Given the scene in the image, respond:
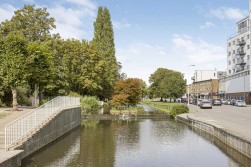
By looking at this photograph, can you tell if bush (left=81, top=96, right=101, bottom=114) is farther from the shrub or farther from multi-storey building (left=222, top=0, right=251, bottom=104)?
multi-storey building (left=222, top=0, right=251, bottom=104)

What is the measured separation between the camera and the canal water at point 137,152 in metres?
17.4

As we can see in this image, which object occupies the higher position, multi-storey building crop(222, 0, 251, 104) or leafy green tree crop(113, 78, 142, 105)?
multi-storey building crop(222, 0, 251, 104)

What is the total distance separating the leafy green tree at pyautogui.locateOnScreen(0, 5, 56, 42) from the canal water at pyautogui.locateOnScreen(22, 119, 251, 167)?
91.2 ft

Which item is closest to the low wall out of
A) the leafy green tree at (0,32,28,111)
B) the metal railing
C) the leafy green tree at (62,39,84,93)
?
the metal railing

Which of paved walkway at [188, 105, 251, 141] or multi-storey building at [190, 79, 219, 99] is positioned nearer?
paved walkway at [188, 105, 251, 141]

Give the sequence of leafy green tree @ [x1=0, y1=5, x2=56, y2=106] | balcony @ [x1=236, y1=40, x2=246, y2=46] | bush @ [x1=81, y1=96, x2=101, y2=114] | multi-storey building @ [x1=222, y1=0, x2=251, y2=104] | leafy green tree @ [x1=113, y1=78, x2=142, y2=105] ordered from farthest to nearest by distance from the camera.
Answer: balcony @ [x1=236, y1=40, x2=246, y2=46], multi-storey building @ [x1=222, y1=0, x2=251, y2=104], bush @ [x1=81, y1=96, x2=101, y2=114], leafy green tree @ [x1=113, y1=78, x2=142, y2=105], leafy green tree @ [x1=0, y1=5, x2=56, y2=106]

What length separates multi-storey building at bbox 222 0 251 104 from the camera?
280 feet

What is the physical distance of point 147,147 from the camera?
22625 mm

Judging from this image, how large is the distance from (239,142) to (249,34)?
78048 mm

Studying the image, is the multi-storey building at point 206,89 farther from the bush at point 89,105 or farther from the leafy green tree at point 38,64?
the leafy green tree at point 38,64

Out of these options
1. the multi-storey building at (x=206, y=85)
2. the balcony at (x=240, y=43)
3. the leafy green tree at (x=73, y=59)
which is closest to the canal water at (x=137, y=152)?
the leafy green tree at (x=73, y=59)

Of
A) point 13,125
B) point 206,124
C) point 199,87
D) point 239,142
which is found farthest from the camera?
point 199,87

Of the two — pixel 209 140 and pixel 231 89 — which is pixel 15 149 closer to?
pixel 209 140

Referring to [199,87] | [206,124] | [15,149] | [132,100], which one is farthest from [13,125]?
[199,87]
